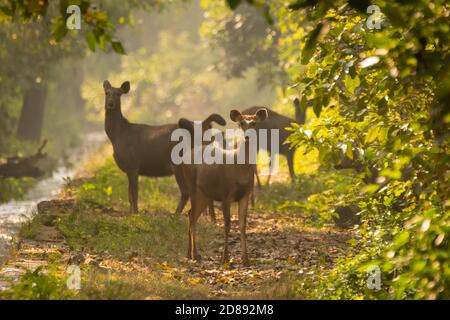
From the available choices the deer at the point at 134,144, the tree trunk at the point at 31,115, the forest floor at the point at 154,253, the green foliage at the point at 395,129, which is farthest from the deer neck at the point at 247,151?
the tree trunk at the point at 31,115

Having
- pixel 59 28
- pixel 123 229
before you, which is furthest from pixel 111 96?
pixel 59 28

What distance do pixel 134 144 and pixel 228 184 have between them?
495cm

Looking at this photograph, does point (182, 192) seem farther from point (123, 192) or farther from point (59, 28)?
point (59, 28)

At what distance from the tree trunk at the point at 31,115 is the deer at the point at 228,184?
20.3 meters

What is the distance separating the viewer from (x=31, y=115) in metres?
32.4

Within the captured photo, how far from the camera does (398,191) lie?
9.72 m

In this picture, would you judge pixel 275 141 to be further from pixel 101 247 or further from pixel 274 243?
pixel 101 247

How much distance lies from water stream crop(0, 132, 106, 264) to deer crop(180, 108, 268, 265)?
303cm

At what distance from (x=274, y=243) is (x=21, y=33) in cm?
1210

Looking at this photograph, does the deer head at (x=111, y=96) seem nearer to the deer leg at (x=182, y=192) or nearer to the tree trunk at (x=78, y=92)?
the deer leg at (x=182, y=192)

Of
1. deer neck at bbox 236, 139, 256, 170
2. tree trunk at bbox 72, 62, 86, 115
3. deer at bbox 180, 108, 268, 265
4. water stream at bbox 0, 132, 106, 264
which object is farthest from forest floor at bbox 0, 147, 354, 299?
tree trunk at bbox 72, 62, 86, 115

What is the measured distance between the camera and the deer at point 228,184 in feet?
40.1

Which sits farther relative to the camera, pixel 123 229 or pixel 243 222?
pixel 123 229
